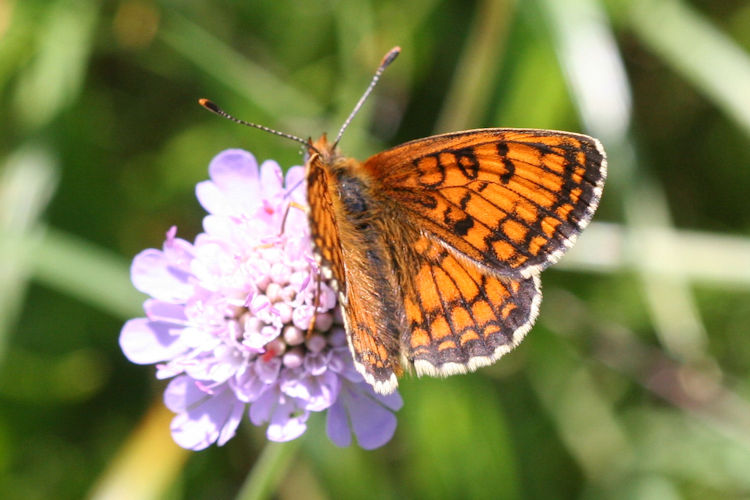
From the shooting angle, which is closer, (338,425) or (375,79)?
(338,425)

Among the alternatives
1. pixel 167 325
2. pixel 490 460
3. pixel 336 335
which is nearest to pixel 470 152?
pixel 336 335

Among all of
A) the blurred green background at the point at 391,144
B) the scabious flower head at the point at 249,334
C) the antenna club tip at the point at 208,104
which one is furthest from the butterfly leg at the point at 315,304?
the blurred green background at the point at 391,144

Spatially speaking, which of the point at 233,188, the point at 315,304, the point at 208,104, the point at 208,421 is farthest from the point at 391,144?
the point at 208,421

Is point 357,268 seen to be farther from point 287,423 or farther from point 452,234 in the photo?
point 287,423

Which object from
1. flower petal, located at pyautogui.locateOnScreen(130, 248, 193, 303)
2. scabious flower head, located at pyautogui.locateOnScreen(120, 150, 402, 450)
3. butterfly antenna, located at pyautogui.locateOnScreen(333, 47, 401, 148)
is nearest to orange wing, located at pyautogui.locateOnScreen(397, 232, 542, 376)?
scabious flower head, located at pyautogui.locateOnScreen(120, 150, 402, 450)

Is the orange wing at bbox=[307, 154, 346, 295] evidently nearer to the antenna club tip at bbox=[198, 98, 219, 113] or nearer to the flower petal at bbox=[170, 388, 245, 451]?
the antenna club tip at bbox=[198, 98, 219, 113]

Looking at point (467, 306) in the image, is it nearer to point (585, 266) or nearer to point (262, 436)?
point (585, 266)

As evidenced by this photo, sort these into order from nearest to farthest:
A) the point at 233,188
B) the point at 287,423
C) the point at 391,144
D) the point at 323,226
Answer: the point at 323,226
the point at 287,423
the point at 233,188
the point at 391,144
